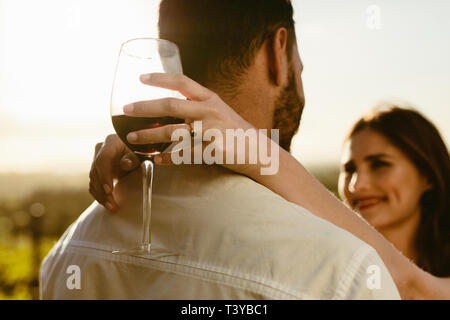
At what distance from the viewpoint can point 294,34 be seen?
149 cm

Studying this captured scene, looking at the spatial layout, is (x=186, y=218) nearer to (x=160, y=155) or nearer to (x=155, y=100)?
(x=160, y=155)

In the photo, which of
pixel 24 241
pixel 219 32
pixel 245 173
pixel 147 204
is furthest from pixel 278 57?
pixel 24 241

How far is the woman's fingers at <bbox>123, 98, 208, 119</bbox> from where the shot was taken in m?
1.05

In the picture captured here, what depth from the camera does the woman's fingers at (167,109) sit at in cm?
105

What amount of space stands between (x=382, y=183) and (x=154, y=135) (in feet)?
9.54

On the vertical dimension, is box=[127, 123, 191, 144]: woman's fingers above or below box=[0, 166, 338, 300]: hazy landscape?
above

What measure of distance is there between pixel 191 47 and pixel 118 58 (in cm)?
23

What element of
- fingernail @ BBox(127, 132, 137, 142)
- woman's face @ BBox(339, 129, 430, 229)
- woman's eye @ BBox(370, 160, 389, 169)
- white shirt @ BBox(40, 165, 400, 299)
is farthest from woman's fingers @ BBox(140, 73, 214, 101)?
woman's eye @ BBox(370, 160, 389, 169)

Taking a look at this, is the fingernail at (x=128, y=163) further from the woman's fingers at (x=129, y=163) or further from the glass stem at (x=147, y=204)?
the glass stem at (x=147, y=204)

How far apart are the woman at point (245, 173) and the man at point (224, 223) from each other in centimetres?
2

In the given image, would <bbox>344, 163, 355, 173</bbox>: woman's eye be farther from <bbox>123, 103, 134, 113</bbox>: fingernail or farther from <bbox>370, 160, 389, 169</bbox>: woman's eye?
<bbox>123, 103, 134, 113</bbox>: fingernail

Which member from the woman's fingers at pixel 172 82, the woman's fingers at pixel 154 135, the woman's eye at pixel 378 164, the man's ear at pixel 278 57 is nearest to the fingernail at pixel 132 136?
the woman's fingers at pixel 154 135

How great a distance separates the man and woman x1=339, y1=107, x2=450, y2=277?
229 centimetres
